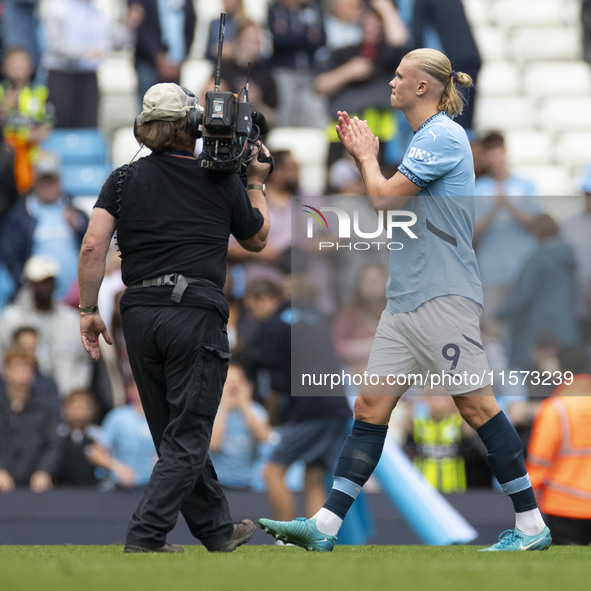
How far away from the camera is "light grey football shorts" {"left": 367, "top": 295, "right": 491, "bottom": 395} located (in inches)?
211

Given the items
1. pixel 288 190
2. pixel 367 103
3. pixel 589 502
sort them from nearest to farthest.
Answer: pixel 589 502 < pixel 288 190 < pixel 367 103

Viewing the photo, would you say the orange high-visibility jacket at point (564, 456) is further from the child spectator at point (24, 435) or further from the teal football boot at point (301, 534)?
the child spectator at point (24, 435)

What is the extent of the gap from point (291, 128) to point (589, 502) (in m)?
6.68

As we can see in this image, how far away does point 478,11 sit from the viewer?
607 inches

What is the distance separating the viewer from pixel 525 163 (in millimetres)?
13180

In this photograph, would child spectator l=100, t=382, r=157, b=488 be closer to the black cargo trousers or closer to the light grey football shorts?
the black cargo trousers

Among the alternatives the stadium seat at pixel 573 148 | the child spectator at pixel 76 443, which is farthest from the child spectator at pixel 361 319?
the stadium seat at pixel 573 148

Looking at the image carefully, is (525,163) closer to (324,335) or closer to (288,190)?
(288,190)

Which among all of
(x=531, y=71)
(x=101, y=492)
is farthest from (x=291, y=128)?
(x=101, y=492)

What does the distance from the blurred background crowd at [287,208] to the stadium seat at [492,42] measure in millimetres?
20

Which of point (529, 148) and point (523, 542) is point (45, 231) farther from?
point (523, 542)

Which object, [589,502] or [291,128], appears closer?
[589,502]

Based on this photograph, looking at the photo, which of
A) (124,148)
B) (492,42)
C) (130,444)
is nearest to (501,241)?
(130,444)

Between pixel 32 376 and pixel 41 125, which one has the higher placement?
pixel 41 125
